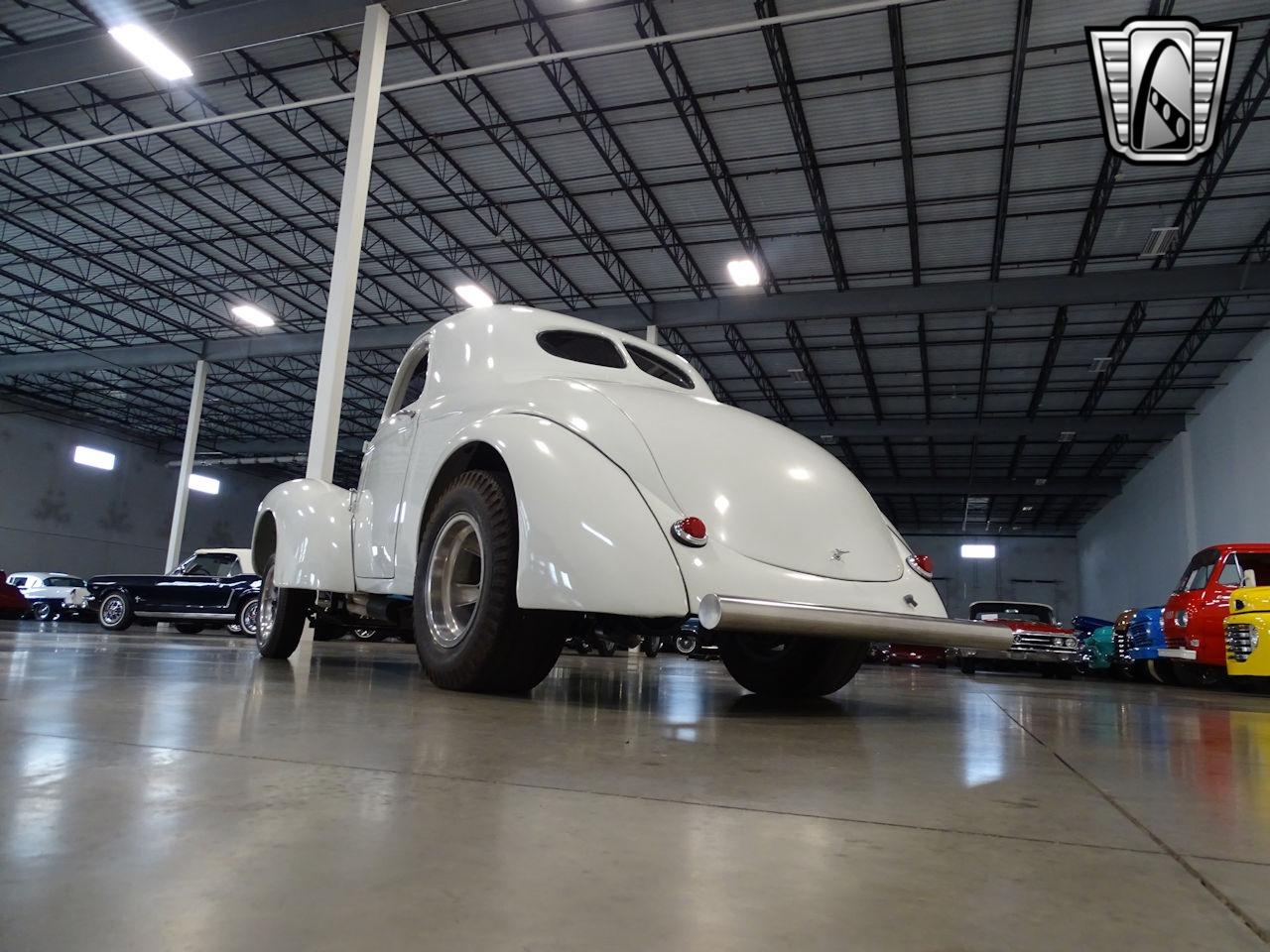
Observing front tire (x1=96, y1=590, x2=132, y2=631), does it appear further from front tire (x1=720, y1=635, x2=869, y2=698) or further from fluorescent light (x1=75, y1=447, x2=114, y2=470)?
fluorescent light (x1=75, y1=447, x2=114, y2=470)

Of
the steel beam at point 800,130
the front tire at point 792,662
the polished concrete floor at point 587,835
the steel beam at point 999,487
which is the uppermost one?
the steel beam at point 800,130

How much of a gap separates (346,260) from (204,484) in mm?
33228

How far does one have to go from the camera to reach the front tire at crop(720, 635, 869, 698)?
468cm

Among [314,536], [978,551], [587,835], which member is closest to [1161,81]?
[314,536]

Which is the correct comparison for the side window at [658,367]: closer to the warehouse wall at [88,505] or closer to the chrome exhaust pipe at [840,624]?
the chrome exhaust pipe at [840,624]

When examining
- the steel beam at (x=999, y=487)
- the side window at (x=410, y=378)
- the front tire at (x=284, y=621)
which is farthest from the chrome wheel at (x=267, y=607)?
the steel beam at (x=999, y=487)

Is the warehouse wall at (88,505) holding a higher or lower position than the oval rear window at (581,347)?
higher

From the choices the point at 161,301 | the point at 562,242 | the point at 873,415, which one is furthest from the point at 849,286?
the point at 161,301

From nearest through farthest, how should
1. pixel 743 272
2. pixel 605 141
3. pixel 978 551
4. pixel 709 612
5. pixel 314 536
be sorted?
pixel 709 612
pixel 314 536
pixel 605 141
pixel 743 272
pixel 978 551

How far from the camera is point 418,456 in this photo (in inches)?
186

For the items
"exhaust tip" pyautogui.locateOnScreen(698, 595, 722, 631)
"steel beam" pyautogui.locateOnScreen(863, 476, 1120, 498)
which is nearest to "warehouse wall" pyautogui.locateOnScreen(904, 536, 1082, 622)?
"steel beam" pyautogui.locateOnScreen(863, 476, 1120, 498)

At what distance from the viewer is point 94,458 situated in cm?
3544

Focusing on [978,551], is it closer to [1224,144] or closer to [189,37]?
[1224,144]

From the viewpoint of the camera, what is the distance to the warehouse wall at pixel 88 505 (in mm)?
31859
